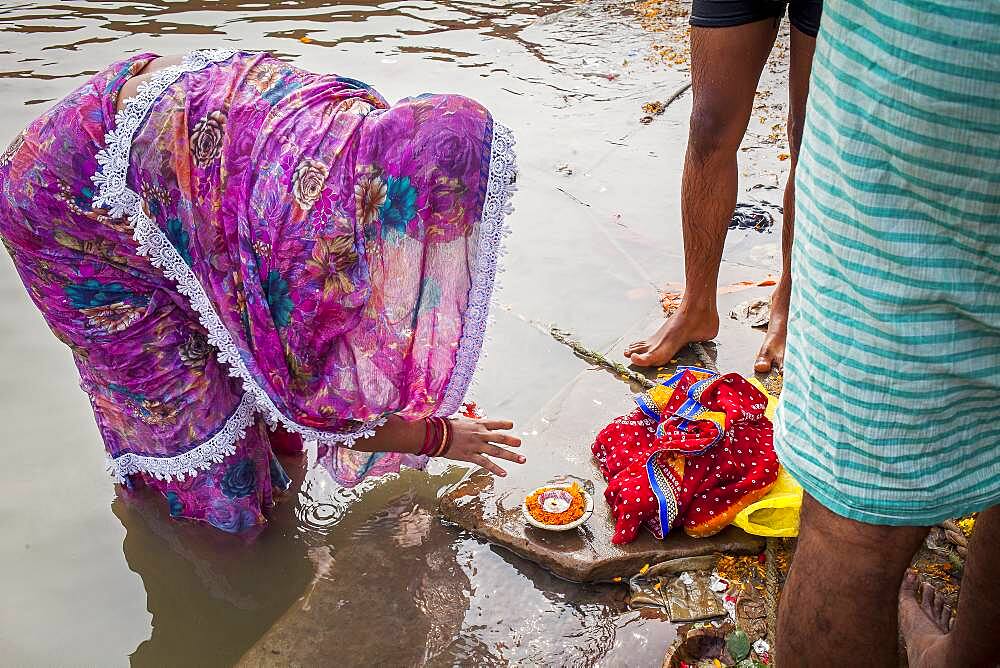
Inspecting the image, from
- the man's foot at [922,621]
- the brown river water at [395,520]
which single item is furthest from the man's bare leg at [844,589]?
the brown river water at [395,520]

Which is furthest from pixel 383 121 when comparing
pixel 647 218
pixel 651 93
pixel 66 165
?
pixel 651 93

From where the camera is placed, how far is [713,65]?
9.00 feet

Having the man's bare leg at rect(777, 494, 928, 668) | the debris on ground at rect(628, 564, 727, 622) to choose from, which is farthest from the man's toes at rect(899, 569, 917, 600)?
the man's bare leg at rect(777, 494, 928, 668)

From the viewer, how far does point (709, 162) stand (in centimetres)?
288

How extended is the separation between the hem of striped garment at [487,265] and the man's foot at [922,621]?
1.10m

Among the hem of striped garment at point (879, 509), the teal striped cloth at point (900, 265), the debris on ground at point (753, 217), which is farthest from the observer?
the debris on ground at point (753, 217)

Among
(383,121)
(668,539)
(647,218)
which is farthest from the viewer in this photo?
(647,218)

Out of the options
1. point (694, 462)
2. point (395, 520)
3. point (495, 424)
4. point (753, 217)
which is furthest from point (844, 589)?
point (753, 217)

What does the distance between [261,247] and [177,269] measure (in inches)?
10.0

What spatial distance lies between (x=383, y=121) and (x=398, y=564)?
1169mm

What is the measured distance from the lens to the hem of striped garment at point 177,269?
206cm

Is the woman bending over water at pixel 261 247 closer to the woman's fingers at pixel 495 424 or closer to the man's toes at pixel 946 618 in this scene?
the woman's fingers at pixel 495 424

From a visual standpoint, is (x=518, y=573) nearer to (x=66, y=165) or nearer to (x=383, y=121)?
(x=383, y=121)

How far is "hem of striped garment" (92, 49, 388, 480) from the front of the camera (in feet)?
6.77
